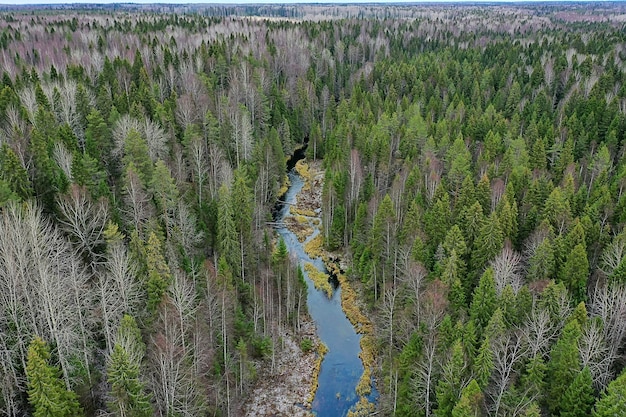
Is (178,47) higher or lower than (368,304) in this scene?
higher

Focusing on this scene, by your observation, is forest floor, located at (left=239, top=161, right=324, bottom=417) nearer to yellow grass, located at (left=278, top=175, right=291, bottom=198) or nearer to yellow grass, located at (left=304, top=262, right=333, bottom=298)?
yellow grass, located at (left=304, top=262, right=333, bottom=298)

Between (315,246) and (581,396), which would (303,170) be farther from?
(581,396)

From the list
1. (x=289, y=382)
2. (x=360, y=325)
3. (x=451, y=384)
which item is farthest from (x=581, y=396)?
(x=360, y=325)

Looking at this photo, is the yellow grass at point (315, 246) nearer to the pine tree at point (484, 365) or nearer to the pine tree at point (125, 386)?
the pine tree at point (484, 365)

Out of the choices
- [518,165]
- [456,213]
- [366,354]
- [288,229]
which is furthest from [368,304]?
[518,165]

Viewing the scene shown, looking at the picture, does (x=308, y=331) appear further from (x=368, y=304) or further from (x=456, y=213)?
(x=456, y=213)
